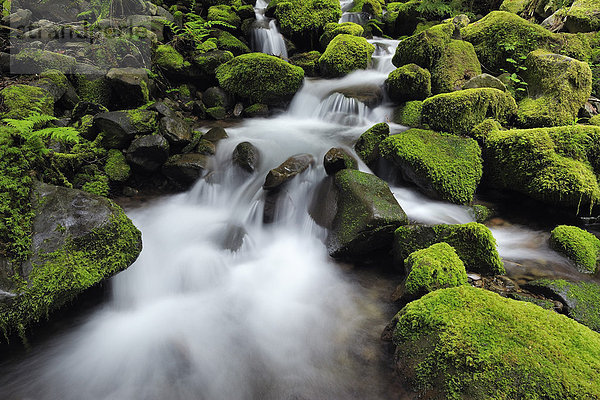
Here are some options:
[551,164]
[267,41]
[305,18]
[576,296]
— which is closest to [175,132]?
[576,296]

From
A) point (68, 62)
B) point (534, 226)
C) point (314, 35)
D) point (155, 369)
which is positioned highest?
point (314, 35)

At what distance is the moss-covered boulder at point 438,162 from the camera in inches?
201

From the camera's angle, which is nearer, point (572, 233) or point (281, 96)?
point (572, 233)

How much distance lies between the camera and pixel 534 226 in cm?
493

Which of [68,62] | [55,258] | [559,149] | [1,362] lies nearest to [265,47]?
[68,62]

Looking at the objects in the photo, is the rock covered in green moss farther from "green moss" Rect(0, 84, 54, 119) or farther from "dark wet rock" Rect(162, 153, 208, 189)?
"green moss" Rect(0, 84, 54, 119)

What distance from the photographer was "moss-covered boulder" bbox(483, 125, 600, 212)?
4.76m

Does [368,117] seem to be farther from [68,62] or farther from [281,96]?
[68,62]

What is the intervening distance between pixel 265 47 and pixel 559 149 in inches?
371

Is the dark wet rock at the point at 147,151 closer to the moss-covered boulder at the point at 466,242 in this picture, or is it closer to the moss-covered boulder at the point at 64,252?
the moss-covered boulder at the point at 64,252

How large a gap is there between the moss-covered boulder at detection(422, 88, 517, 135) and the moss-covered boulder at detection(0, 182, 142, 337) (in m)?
5.63

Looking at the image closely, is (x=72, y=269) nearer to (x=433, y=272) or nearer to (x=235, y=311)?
(x=235, y=311)

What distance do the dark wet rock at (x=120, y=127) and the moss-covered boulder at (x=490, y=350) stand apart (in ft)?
16.7

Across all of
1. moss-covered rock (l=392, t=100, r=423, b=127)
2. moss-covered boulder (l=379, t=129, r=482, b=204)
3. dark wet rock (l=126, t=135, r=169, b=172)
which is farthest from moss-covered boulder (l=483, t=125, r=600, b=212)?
dark wet rock (l=126, t=135, r=169, b=172)
